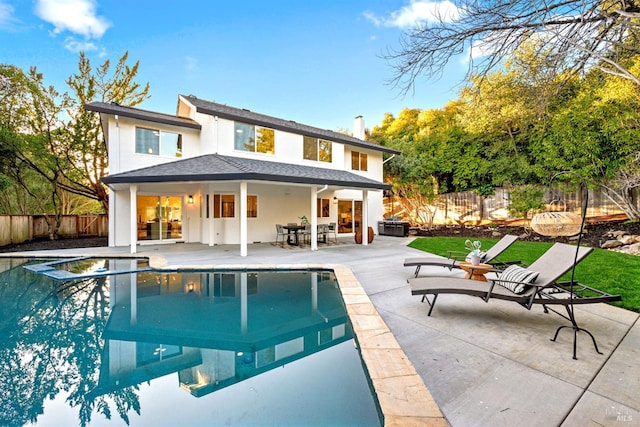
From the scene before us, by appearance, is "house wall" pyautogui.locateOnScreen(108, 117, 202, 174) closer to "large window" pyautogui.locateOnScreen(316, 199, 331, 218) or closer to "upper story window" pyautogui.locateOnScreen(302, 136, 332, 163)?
"upper story window" pyautogui.locateOnScreen(302, 136, 332, 163)

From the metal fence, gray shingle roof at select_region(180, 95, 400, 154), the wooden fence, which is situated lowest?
the wooden fence

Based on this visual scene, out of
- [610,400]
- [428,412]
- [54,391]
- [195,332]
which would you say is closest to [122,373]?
[54,391]

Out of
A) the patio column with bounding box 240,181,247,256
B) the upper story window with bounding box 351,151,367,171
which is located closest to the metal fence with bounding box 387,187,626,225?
the upper story window with bounding box 351,151,367,171

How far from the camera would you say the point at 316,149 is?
47.9 feet

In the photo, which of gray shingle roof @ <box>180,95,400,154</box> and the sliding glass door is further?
the sliding glass door

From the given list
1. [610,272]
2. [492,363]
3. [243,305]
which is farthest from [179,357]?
[610,272]

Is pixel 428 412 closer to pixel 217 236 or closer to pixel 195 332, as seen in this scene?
pixel 195 332

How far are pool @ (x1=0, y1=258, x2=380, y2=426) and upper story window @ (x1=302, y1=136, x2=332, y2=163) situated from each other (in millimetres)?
A: 9351

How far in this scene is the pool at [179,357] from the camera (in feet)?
7.97

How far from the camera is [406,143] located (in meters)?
19.2

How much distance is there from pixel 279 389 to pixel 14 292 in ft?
21.9

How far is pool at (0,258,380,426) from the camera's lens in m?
2.43

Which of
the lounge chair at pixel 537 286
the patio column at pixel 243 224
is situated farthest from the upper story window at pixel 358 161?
the lounge chair at pixel 537 286

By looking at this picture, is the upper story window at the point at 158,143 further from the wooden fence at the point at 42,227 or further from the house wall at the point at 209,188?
the wooden fence at the point at 42,227
